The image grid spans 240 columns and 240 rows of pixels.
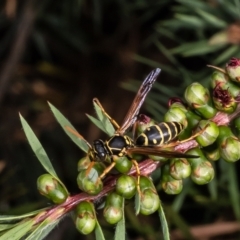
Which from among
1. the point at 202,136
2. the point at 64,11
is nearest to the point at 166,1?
the point at 64,11

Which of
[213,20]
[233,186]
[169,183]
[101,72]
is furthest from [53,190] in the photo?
[101,72]

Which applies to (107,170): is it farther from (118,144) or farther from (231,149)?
(231,149)

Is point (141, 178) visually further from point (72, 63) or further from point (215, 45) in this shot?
point (72, 63)

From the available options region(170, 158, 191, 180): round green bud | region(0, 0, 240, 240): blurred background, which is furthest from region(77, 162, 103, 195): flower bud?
region(0, 0, 240, 240): blurred background

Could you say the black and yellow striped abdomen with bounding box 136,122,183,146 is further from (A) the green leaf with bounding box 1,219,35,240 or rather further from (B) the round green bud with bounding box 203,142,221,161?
(A) the green leaf with bounding box 1,219,35,240

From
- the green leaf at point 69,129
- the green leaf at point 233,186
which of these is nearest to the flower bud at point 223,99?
the green leaf at point 69,129

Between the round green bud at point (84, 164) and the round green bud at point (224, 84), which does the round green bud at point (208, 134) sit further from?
the round green bud at point (84, 164)

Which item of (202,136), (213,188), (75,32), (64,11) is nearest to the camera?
(202,136)
